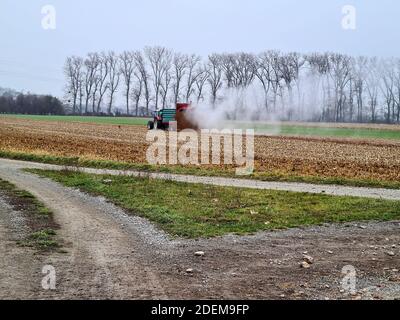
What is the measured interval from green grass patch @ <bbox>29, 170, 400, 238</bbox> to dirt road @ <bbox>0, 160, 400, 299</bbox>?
637 mm

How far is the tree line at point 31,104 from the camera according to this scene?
5556 inches

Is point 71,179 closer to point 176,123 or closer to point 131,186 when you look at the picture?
point 131,186

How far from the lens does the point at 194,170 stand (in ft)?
Result: 77.5

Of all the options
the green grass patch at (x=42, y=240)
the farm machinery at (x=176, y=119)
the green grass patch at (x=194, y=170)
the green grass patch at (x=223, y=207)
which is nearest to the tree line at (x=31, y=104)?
the farm machinery at (x=176, y=119)

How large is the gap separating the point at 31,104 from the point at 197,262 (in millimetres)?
145319

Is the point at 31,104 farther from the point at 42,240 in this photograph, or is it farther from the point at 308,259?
the point at 308,259

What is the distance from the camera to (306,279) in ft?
26.9

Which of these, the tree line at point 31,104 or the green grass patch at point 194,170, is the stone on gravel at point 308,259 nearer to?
the green grass patch at point 194,170

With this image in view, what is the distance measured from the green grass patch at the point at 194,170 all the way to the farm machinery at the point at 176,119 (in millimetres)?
27276

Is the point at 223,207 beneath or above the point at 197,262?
above

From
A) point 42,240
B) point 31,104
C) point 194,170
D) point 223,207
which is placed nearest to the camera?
point 42,240

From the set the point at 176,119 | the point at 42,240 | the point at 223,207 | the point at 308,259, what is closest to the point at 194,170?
the point at 223,207

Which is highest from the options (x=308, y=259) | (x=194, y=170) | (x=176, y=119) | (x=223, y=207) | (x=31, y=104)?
(x=31, y=104)
